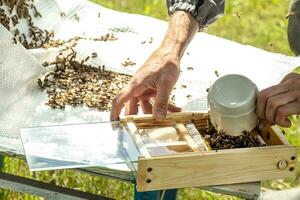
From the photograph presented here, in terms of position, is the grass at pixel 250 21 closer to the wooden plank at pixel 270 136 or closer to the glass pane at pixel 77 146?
the wooden plank at pixel 270 136

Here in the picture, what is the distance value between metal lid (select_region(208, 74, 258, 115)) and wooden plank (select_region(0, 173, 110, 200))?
58 cm

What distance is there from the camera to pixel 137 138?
2.41 meters

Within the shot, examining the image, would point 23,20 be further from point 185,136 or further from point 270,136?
point 270,136

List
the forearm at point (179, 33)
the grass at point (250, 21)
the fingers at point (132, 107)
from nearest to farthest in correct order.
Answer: the fingers at point (132, 107)
the forearm at point (179, 33)
the grass at point (250, 21)

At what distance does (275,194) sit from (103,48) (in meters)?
1.11

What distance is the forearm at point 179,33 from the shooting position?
9.42 feet

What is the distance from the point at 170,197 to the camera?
2.87 m

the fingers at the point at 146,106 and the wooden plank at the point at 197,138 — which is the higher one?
the fingers at the point at 146,106

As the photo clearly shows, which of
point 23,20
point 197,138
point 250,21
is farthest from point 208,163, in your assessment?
point 250,21

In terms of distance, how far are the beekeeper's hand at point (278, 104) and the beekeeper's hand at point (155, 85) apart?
0.36 m

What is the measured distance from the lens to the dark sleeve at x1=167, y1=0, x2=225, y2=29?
10.2ft

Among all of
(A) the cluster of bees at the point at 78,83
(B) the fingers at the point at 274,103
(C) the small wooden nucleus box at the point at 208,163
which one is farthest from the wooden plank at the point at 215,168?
(A) the cluster of bees at the point at 78,83

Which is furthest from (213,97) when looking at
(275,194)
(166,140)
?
(275,194)

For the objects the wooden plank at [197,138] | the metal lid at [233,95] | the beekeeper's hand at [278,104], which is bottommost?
the wooden plank at [197,138]
